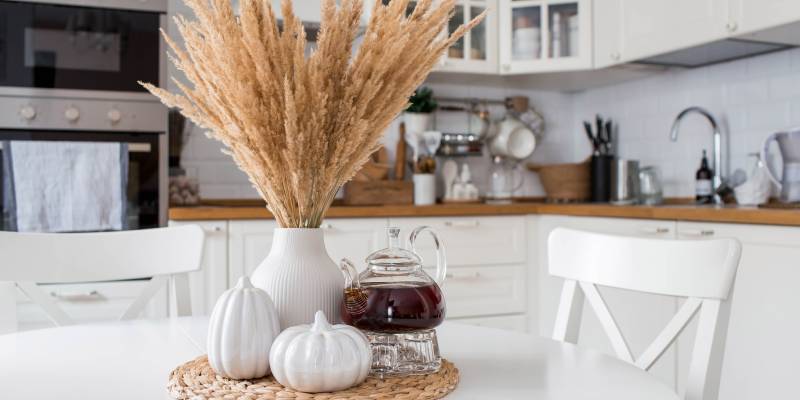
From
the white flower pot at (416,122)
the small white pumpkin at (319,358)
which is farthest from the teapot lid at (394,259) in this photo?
the white flower pot at (416,122)

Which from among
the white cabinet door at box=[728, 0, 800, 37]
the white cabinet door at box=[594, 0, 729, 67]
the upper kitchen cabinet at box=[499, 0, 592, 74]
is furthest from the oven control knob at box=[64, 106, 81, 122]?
the white cabinet door at box=[728, 0, 800, 37]

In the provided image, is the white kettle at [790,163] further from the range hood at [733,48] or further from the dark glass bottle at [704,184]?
the dark glass bottle at [704,184]

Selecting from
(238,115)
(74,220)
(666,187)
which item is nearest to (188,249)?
(238,115)

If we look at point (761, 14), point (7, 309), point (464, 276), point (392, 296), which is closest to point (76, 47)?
point (7, 309)

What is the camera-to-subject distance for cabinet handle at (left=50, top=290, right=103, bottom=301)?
8.30 feet

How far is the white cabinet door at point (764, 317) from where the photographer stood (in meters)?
2.05

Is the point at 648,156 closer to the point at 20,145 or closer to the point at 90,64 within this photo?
the point at 90,64

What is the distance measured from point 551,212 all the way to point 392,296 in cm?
238

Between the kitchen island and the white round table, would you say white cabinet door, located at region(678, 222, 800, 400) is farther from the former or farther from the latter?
the white round table

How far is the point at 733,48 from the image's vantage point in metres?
2.80

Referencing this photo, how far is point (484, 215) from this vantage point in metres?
3.14

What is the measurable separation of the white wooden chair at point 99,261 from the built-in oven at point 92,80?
123 centimetres

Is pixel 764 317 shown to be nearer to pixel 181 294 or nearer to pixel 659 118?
pixel 659 118

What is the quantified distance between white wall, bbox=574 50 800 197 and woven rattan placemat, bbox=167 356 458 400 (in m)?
2.46
